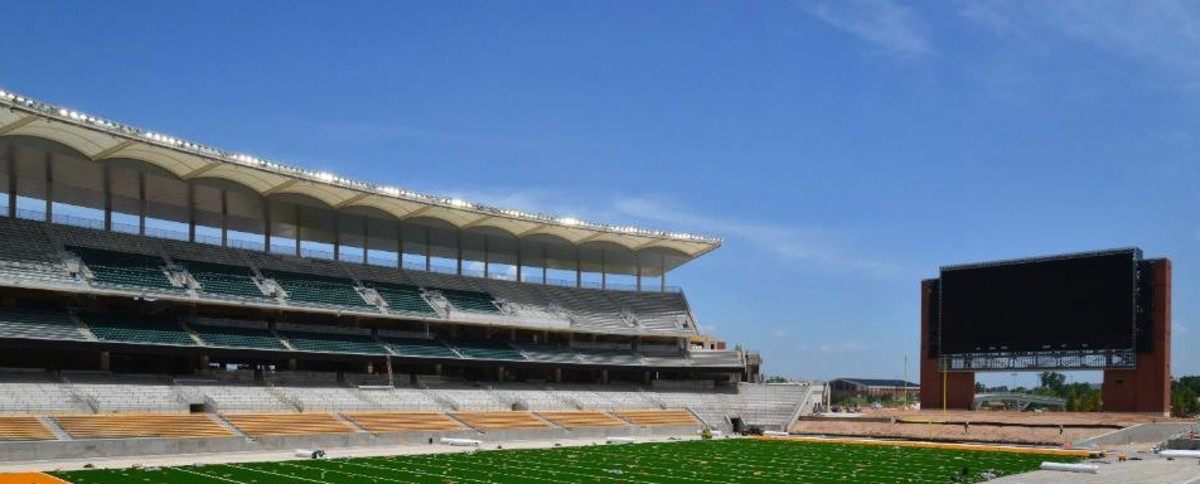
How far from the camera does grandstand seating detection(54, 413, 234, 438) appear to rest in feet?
115

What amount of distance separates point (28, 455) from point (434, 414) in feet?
62.6

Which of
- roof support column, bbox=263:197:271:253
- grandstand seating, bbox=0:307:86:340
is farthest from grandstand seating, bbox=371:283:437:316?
grandstand seating, bbox=0:307:86:340

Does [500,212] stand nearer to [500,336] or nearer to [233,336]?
[500,336]

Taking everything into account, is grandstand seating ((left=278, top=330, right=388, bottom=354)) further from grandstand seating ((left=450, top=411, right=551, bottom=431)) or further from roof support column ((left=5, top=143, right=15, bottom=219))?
roof support column ((left=5, top=143, right=15, bottom=219))

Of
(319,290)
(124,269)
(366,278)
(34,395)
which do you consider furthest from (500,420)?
(34,395)

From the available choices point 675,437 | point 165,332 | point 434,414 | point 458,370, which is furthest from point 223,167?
point 675,437

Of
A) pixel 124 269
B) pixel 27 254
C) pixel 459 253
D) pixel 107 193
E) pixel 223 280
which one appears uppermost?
pixel 107 193

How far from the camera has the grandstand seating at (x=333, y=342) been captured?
49.0m

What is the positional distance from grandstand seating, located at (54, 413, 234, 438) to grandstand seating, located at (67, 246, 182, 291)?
23.7 feet

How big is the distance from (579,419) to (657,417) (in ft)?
18.9

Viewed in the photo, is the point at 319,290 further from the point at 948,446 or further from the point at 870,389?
the point at 870,389

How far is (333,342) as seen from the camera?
50562 millimetres

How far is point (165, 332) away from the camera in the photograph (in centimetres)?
4406

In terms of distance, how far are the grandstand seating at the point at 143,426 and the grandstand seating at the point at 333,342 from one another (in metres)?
8.99
